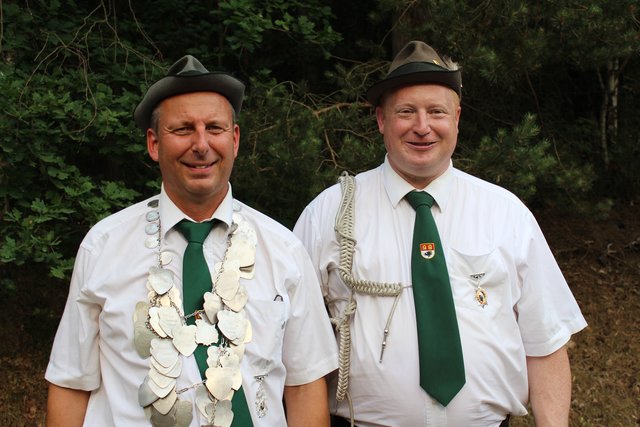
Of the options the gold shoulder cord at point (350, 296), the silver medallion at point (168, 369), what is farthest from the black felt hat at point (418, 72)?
the silver medallion at point (168, 369)

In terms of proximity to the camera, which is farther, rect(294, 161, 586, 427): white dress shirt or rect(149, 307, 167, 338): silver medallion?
rect(294, 161, 586, 427): white dress shirt

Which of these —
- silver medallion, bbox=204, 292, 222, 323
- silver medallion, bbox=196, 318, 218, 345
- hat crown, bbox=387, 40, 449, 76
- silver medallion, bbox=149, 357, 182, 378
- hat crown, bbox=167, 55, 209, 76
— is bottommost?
silver medallion, bbox=149, 357, 182, 378

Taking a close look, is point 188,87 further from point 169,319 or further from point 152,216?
point 169,319

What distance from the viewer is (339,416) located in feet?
11.0

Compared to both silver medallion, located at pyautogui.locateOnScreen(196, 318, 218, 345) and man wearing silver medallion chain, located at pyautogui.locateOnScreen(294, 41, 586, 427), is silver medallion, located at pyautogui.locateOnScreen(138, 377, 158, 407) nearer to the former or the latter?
silver medallion, located at pyautogui.locateOnScreen(196, 318, 218, 345)

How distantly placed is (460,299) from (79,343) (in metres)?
1.46

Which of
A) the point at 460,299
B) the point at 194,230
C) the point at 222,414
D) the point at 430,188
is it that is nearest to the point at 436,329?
the point at 460,299

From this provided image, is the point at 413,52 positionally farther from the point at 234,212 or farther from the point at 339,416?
the point at 339,416

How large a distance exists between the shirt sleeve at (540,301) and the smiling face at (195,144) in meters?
1.26

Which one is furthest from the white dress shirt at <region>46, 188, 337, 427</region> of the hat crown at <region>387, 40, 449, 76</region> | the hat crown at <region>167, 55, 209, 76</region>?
the hat crown at <region>387, 40, 449, 76</region>

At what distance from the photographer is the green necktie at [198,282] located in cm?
288

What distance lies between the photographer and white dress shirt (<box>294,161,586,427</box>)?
10.4ft

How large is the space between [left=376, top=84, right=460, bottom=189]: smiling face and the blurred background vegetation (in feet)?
6.40

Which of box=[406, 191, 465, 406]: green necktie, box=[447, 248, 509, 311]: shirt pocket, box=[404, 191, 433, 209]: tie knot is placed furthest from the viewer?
box=[404, 191, 433, 209]: tie knot
